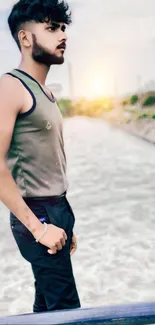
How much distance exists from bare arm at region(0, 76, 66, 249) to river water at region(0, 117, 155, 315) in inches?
64.3

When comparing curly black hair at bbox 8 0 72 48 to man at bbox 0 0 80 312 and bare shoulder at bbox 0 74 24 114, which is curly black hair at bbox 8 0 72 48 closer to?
man at bbox 0 0 80 312

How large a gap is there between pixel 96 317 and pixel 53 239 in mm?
404

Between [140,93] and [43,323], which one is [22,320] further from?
[140,93]

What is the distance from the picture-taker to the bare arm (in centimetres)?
112

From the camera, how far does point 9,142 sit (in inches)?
45.7

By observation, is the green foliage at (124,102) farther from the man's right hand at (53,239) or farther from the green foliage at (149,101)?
the man's right hand at (53,239)

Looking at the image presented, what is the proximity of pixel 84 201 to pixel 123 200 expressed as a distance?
494mm

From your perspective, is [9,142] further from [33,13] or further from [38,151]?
[33,13]

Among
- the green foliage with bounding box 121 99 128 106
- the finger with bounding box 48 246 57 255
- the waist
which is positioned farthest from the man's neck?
the green foliage with bounding box 121 99 128 106

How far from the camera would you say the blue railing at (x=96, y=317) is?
2.73ft

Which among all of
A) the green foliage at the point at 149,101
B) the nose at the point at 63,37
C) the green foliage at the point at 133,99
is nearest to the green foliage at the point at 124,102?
the green foliage at the point at 133,99

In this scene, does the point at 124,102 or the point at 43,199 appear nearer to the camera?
the point at 43,199

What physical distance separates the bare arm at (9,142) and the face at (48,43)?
14cm

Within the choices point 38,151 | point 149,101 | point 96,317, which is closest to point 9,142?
point 38,151
